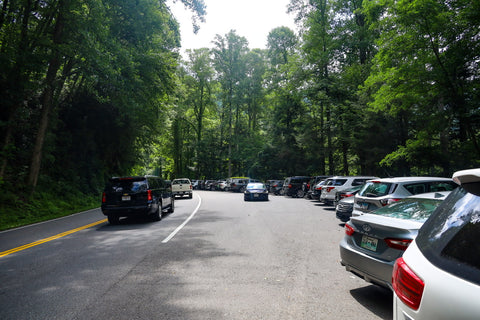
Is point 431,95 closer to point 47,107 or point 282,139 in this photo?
point 47,107

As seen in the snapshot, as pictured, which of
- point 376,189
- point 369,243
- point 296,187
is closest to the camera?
point 369,243

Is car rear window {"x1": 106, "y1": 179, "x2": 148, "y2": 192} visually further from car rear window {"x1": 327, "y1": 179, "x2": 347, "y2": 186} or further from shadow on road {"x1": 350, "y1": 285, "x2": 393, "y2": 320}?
car rear window {"x1": 327, "y1": 179, "x2": 347, "y2": 186}

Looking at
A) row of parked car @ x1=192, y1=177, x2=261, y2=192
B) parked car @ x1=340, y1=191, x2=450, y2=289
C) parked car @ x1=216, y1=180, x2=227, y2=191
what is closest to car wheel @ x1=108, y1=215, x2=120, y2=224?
parked car @ x1=340, y1=191, x2=450, y2=289

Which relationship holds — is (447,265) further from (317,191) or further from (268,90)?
(268,90)

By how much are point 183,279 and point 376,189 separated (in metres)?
6.62

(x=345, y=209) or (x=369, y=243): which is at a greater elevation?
(x=369, y=243)

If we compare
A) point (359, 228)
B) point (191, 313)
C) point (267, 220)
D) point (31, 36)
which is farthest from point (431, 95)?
point (31, 36)

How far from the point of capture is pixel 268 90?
4100cm

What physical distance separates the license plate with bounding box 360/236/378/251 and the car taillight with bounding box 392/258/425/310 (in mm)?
2068

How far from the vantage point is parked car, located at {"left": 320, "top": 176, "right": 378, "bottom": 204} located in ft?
53.0

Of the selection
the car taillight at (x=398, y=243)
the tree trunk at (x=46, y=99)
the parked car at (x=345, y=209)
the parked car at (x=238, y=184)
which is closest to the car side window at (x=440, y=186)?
the parked car at (x=345, y=209)

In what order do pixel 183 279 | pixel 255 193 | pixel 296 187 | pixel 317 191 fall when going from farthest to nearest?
pixel 296 187 → pixel 255 193 → pixel 317 191 → pixel 183 279

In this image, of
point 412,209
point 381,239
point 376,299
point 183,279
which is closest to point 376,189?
point 412,209

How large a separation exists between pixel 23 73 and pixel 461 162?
23.5 meters
